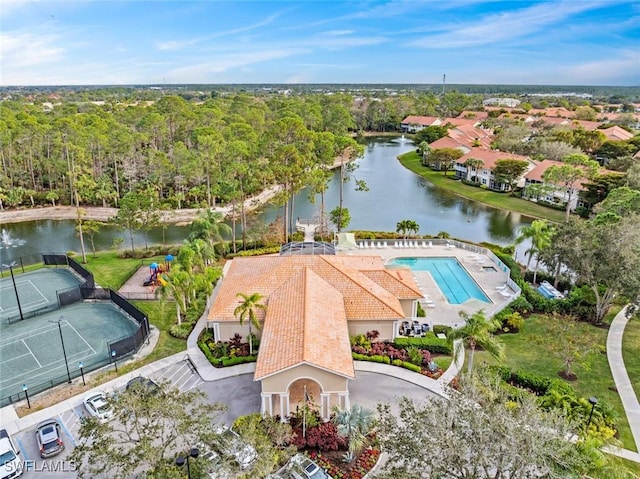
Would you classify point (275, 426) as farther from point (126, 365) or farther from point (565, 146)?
point (565, 146)

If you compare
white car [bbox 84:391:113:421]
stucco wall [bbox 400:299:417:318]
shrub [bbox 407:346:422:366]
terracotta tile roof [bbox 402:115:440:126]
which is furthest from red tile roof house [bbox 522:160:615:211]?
terracotta tile roof [bbox 402:115:440:126]

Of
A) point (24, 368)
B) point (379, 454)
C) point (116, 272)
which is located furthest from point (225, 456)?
point (116, 272)

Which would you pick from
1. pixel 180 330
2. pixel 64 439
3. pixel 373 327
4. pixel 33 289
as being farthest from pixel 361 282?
pixel 33 289

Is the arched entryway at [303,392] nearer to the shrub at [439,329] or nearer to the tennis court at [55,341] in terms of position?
the shrub at [439,329]

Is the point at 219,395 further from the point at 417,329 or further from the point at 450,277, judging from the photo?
the point at 450,277

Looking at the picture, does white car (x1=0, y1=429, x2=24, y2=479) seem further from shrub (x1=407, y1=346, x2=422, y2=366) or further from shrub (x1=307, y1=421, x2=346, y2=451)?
shrub (x1=407, y1=346, x2=422, y2=366)

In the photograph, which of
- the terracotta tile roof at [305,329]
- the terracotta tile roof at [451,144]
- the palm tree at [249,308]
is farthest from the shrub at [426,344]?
the terracotta tile roof at [451,144]
